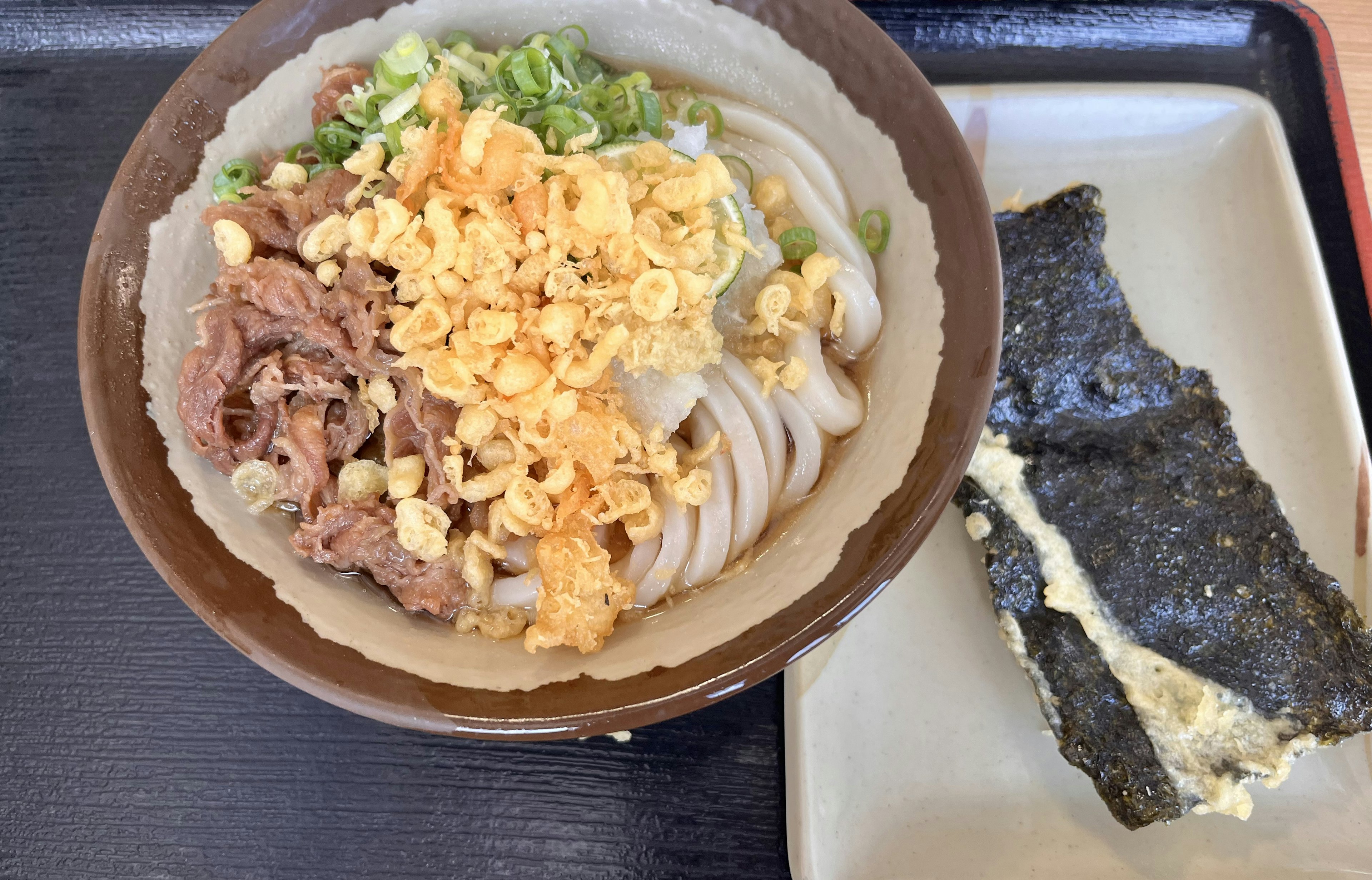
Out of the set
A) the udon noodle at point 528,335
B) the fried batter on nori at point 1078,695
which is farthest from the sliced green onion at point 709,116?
the fried batter on nori at point 1078,695

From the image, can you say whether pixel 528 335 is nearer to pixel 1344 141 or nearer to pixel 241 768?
pixel 241 768

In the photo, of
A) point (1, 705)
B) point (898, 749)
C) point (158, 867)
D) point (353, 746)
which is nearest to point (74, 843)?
point (158, 867)

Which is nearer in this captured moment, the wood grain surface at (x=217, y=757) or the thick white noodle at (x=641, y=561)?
the thick white noodle at (x=641, y=561)

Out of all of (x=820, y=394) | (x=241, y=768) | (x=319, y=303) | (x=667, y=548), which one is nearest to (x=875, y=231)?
(x=820, y=394)

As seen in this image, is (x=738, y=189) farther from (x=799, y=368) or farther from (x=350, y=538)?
(x=350, y=538)

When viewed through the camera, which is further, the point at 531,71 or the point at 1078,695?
the point at 1078,695

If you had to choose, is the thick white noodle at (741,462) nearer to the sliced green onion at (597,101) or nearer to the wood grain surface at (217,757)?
the wood grain surface at (217,757)
